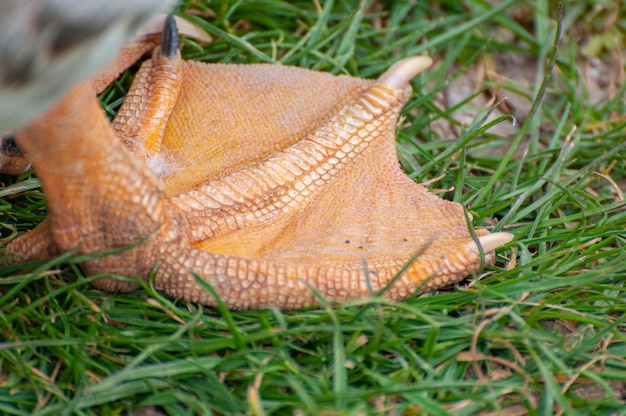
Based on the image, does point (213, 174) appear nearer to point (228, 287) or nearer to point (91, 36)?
point (228, 287)

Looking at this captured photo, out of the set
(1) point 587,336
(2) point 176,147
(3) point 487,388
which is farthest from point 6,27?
(1) point 587,336

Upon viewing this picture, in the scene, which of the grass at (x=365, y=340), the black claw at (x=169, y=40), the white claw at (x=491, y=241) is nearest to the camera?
the grass at (x=365, y=340)

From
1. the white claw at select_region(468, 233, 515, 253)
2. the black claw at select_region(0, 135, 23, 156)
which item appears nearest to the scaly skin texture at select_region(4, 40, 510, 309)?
the white claw at select_region(468, 233, 515, 253)

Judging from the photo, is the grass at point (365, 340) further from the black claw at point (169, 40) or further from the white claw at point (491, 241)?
the black claw at point (169, 40)

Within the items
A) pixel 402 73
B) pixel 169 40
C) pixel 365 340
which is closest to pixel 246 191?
pixel 365 340

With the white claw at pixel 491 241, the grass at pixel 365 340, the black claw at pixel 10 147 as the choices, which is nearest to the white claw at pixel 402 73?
the grass at pixel 365 340

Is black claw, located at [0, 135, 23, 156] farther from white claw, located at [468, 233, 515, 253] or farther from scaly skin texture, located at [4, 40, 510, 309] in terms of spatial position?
Answer: white claw, located at [468, 233, 515, 253]
